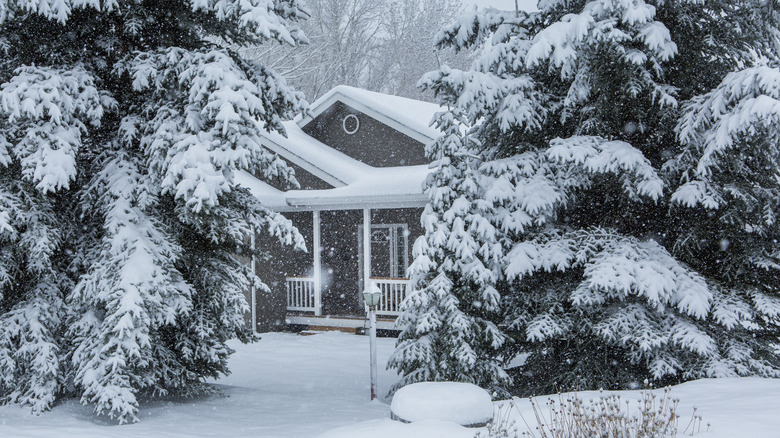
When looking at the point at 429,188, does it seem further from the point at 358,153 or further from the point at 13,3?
the point at 358,153

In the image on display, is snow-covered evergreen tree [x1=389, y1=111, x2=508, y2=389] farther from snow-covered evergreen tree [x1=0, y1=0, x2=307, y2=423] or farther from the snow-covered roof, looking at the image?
the snow-covered roof

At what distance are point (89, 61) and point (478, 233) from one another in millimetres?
5543

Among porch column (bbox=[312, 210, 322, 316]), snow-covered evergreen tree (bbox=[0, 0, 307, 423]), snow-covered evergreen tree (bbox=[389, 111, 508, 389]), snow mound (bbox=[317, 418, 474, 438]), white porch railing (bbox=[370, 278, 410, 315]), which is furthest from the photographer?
porch column (bbox=[312, 210, 322, 316])

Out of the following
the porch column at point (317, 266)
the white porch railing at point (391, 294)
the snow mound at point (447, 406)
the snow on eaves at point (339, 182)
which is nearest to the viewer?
the snow mound at point (447, 406)

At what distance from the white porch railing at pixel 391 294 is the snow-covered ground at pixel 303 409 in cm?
173

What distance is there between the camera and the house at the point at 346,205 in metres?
16.3

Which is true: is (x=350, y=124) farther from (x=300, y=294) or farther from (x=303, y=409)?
(x=303, y=409)

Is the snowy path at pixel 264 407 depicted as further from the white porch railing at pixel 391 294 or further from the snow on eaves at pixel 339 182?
the snow on eaves at pixel 339 182

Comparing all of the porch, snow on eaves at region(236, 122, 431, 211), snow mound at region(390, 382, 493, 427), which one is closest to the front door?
the porch

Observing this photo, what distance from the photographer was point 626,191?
8.08 m

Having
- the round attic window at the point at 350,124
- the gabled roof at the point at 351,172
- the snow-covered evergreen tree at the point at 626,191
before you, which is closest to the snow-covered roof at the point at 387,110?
the gabled roof at the point at 351,172

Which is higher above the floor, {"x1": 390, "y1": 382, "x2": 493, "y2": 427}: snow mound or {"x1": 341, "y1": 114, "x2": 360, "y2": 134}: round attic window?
{"x1": 341, "y1": 114, "x2": 360, "y2": 134}: round attic window

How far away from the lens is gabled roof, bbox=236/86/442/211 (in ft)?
51.2

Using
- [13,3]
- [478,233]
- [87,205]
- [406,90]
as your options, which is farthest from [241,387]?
[406,90]
